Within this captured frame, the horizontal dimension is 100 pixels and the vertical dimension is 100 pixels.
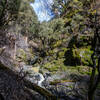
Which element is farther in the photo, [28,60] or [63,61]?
[28,60]

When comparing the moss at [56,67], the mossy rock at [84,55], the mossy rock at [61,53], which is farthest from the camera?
the mossy rock at [61,53]

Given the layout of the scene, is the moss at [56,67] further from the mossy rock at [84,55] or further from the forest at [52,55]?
the mossy rock at [84,55]

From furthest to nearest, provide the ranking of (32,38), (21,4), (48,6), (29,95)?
1. (32,38)
2. (21,4)
3. (48,6)
4. (29,95)

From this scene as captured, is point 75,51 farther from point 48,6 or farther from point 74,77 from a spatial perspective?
point 48,6

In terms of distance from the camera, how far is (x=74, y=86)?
206 inches

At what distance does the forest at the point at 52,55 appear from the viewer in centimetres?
217

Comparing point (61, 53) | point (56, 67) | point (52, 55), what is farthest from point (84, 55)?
point (52, 55)

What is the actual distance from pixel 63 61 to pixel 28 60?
152 inches

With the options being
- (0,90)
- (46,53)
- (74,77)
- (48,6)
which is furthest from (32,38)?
(0,90)

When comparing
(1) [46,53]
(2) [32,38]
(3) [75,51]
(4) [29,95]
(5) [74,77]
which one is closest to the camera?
(4) [29,95]

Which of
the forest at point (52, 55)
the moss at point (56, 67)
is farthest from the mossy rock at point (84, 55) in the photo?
the moss at point (56, 67)

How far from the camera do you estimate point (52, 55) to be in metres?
10.7

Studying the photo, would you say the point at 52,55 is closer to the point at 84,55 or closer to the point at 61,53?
the point at 61,53

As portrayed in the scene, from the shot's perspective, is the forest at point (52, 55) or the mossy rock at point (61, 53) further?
the mossy rock at point (61, 53)
